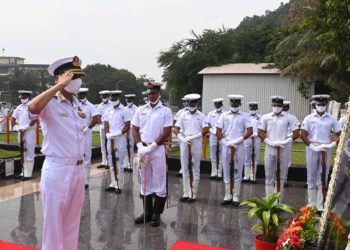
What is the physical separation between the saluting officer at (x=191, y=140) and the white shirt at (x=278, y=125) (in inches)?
52.8

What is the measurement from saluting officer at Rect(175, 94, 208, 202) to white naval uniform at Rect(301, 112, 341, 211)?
2122 mm

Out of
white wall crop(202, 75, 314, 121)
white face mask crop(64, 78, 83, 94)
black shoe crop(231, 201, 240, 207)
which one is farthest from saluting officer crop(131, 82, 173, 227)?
white wall crop(202, 75, 314, 121)

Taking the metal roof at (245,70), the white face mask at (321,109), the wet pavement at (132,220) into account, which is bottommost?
the wet pavement at (132,220)

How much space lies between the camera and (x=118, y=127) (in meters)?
8.77

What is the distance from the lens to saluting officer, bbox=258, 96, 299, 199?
24.3ft

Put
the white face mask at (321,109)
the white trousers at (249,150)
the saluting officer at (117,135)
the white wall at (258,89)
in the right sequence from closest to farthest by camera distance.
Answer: the white face mask at (321,109)
the saluting officer at (117,135)
the white trousers at (249,150)
the white wall at (258,89)

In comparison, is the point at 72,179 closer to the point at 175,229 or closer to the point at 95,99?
the point at 175,229

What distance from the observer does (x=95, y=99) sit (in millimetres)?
62438

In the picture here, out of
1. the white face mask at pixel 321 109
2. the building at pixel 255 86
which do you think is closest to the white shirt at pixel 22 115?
the white face mask at pixel 321 109

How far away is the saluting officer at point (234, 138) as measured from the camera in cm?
772

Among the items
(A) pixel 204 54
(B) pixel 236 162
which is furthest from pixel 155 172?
(A) pixel 204 54

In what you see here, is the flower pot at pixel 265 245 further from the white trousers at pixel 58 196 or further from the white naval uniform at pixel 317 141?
the white naval uniform at pixel 317 141

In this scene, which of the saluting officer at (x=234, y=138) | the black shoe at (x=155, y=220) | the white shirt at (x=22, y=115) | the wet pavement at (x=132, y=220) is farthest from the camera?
the white shirt at (x=22, y=115)

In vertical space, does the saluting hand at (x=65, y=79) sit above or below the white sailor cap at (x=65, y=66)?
below
